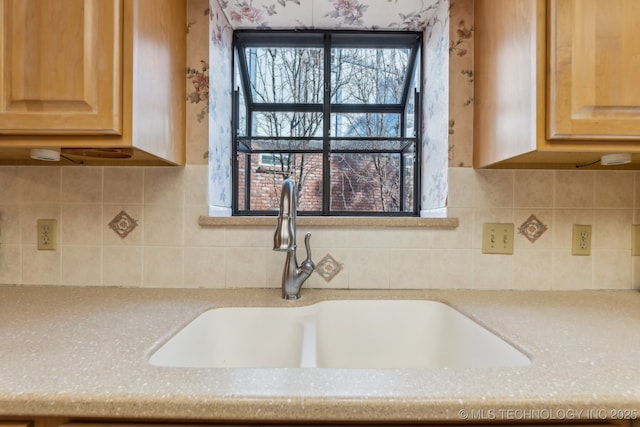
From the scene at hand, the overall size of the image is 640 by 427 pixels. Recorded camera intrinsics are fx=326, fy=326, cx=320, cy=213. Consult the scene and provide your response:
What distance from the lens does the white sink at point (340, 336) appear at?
2.87 feet

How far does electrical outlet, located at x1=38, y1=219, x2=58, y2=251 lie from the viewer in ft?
3.74

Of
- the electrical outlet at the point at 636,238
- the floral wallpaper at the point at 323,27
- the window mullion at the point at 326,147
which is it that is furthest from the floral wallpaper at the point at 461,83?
the electrical outlet at the point at 636,238

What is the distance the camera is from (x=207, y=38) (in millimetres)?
1146

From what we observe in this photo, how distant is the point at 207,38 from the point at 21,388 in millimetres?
1097

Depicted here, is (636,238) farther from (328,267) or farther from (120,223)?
(120,223)

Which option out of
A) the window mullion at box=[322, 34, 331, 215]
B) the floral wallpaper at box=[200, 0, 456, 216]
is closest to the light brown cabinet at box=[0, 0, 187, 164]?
the floral wallpaper at box=[200, 0, 456, 216]

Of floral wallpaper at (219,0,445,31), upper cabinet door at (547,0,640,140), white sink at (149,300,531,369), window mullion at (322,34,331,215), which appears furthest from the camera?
window mullion at (322,34,331,215)

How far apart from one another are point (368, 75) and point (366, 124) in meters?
0.23

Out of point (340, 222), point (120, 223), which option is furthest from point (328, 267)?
point (120, 223)

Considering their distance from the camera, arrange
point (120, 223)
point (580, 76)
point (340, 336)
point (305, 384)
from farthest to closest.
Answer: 1. point (120, 223)
2. point (340, 336)
3. point (580, 76)
4. point (305, 384)

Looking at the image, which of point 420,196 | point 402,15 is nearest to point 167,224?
point 420,196

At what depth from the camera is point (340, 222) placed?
114 centimetres

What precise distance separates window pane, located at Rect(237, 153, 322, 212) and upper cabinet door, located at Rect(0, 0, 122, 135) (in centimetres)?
66

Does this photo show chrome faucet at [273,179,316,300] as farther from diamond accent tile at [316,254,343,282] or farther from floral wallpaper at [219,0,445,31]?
floral wallpaper at [219,0,445,31]
